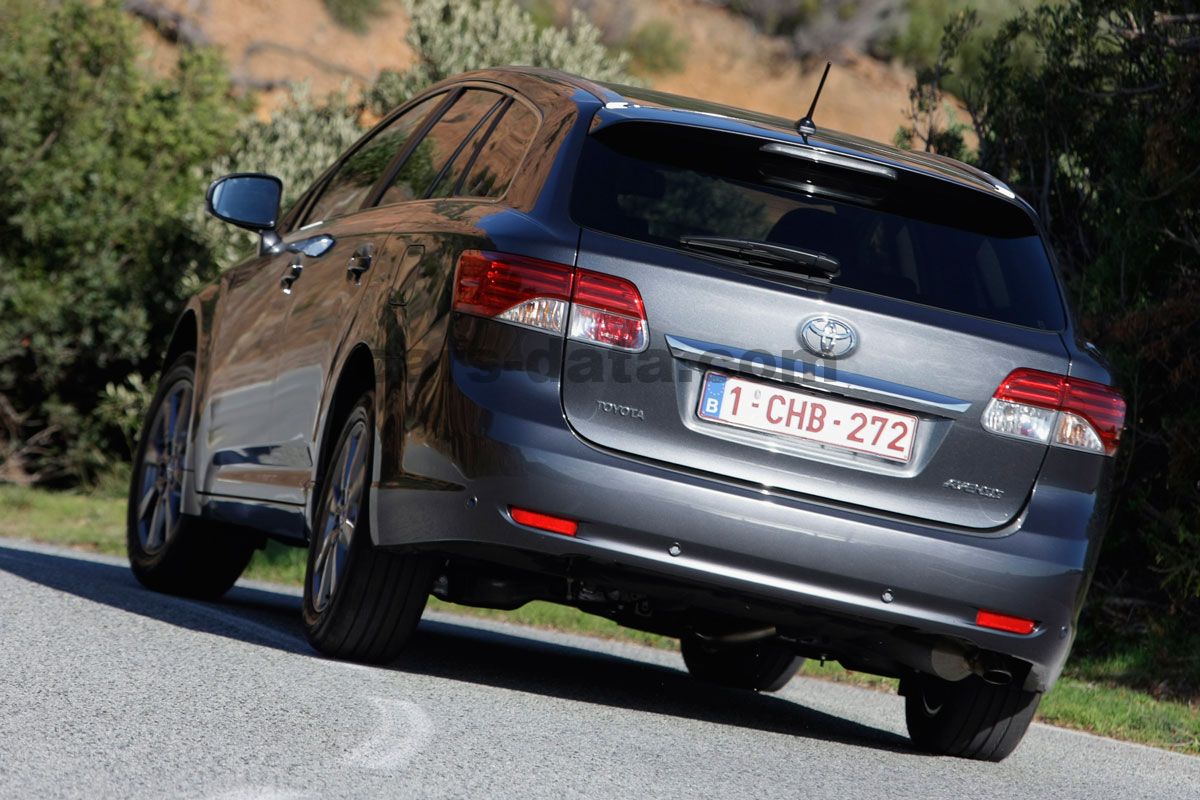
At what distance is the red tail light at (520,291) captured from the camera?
17.5 ft

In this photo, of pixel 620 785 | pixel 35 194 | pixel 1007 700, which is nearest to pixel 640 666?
pixel 1007 700

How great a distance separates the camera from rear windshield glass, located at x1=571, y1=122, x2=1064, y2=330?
5.57 meters

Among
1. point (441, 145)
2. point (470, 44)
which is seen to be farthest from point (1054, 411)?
point (470, 44)

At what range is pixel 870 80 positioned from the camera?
50.4 metres

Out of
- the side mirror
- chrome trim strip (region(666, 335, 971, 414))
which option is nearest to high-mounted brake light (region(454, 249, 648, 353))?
chrome trim strip (region(666, 335, 971, 414))

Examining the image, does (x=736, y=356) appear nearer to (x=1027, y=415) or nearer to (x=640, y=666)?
(x=1027, y=415)

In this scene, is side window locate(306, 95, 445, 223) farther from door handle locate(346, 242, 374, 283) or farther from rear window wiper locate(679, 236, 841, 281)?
rear window wiper locate(679, 236, 841, 281)

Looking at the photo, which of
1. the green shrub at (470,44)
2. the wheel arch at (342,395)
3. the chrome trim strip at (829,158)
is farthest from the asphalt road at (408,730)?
the green shrub at (470,44)

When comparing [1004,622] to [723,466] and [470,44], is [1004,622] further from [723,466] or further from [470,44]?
[470,44]

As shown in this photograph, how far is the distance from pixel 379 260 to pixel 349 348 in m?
0.30

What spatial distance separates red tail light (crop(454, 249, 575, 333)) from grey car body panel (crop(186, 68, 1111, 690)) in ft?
0.11

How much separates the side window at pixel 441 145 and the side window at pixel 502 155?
0.21 m

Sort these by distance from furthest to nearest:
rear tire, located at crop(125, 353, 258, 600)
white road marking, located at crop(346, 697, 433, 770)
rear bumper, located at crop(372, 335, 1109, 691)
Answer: rear tire, located at crop(125, 353, 258, 600)
rear bumper, located at crop(372, 335, 1109, 691)
white road marking, located at crop(346, 697, 433, 770)

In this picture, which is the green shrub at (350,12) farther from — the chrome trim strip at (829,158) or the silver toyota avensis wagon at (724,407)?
the chrome trim strip at (829,158)
